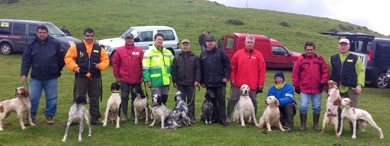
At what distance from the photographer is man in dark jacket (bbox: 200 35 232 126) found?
6.89 metres

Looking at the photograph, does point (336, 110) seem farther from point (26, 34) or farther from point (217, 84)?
point (26, 34)

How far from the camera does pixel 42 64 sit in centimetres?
636

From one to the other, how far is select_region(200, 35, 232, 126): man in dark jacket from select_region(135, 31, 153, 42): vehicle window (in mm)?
9656

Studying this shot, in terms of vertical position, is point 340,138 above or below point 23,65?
below

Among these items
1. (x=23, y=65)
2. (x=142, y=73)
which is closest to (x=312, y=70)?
(x=142, y=73)

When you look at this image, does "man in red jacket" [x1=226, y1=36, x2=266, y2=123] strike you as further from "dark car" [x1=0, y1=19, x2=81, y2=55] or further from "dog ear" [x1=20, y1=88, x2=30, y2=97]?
"dark car" [x1=0, y1=19, x2=81, y2=55]

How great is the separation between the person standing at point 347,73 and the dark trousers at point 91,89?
17.2ft

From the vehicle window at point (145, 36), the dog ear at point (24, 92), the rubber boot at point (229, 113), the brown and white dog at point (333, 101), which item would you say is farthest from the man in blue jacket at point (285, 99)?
the vehicle window at point (145, 36)

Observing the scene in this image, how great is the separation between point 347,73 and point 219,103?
2858 mm

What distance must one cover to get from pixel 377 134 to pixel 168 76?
4.79 metres

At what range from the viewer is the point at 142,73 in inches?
272

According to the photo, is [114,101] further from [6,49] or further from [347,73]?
[6,49]

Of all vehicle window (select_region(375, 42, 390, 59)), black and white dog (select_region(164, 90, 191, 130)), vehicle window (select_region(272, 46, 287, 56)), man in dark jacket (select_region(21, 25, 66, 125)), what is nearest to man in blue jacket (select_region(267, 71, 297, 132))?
black and white dog (select_region(164, 90, 191, 130))

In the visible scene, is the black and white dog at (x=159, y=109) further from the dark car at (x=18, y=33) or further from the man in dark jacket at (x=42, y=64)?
the dark car at (x=18, y=33)
